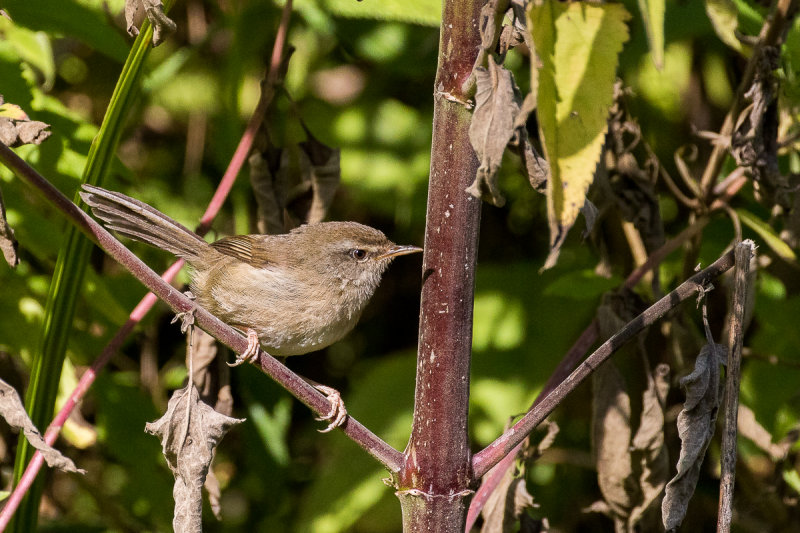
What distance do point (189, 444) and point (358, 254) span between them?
143 centimetres

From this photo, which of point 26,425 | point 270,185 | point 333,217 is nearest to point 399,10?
point 270,185

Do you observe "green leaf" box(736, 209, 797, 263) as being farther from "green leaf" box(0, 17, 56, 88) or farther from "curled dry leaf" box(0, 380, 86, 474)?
"green leaf" box(0, 17, 56, 88)

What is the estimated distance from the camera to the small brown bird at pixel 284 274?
2.56 metres

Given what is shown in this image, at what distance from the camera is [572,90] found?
117cm

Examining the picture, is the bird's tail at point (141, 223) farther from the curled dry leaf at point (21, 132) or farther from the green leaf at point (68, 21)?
the green leaf at point (68, 21)

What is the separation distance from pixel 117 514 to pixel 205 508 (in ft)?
1.33

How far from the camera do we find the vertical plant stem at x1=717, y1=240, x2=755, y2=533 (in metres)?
1.68

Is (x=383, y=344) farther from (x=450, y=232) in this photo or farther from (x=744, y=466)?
(x=450, y=232)

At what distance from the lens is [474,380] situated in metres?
3.04

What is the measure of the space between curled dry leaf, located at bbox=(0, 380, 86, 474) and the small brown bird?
2.70 feet

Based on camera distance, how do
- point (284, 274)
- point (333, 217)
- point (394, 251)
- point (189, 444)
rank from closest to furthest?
1. point (189, 444)
2. point (284, 274)
3. point (394, 251)
4. point (333, 217)

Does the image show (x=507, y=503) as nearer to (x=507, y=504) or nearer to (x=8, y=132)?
(x=507, y=504)

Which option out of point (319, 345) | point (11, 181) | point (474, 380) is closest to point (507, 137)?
point (319, 345)

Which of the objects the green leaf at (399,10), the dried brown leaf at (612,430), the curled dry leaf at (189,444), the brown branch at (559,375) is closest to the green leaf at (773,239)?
the brown branch at (559,375)
